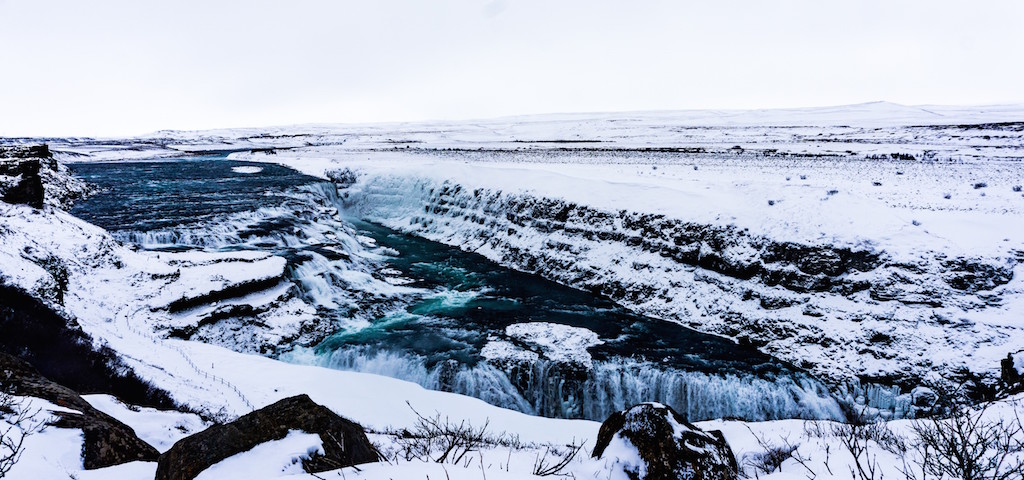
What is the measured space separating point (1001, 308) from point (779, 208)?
7.71 metres

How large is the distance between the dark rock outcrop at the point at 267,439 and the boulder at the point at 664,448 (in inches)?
114

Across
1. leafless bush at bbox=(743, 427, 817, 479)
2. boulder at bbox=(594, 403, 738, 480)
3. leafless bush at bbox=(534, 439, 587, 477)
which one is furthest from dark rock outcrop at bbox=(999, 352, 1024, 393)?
leafless bush at bbox=(534, 439, 587, 477)

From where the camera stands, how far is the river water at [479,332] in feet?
47.7

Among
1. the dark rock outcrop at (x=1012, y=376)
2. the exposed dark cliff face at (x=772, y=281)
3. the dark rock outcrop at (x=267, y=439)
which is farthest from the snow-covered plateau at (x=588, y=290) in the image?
the dark rock outcrop at (x=1012, y=376)

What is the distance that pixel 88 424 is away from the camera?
673cm

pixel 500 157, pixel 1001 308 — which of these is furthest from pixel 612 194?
pixel 500 157

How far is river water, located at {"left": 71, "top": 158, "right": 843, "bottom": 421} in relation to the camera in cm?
1455

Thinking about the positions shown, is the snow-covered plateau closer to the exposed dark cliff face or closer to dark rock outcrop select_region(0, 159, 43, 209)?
the exposed dark cliff face

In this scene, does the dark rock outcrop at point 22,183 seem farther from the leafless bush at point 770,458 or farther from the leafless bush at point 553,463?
the leafless bush at point 770,458

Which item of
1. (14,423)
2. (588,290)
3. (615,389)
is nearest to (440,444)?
(14,423)

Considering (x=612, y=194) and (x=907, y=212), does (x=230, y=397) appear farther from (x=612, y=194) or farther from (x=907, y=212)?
(x=907, y=212)

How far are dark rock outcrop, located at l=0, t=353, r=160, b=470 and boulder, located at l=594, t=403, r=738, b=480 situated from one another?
623 cm

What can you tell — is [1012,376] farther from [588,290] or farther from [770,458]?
[588,290]

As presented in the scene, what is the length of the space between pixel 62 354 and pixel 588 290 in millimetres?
17691
